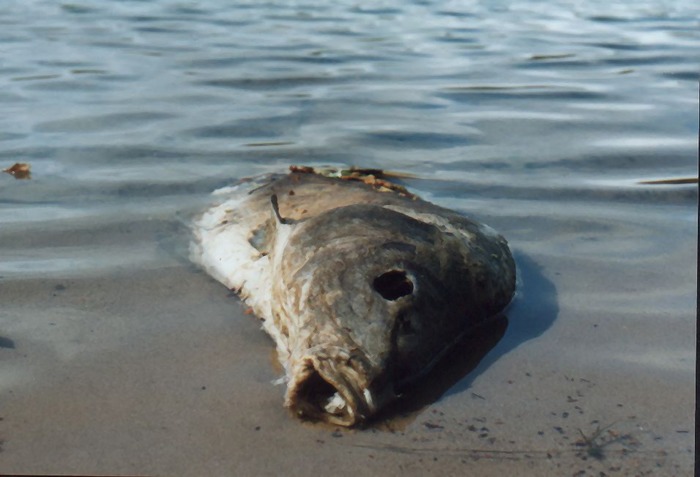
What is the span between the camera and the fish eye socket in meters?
3.76

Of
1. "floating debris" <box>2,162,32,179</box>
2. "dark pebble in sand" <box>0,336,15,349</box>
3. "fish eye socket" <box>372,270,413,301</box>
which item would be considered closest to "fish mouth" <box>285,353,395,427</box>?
"fish eye socket" <box>372,270,413,301</box>

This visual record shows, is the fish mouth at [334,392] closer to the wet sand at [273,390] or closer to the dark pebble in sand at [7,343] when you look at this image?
the wet sand at [273,390]

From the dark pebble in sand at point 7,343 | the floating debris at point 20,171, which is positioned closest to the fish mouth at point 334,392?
the dark pebble in sand at point 7,343

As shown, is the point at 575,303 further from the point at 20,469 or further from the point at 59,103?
the point at 59,103

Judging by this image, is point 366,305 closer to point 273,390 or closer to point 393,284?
point 393,284

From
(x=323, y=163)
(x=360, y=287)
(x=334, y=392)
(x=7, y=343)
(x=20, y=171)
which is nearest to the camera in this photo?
(x=334, y=392)

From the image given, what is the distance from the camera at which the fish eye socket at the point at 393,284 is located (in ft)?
12.3

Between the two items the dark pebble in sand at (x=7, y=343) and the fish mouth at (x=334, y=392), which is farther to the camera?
the dark pebble in sand at (x=7, y=343)

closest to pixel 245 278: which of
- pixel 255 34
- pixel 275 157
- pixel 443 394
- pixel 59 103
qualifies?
pixel 443 394

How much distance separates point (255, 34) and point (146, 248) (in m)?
7.49

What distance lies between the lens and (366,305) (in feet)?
12.0

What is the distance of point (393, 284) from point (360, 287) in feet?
0.50

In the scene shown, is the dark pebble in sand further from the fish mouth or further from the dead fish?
the fish mouth

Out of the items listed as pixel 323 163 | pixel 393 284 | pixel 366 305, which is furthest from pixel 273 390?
pixel 323 163
